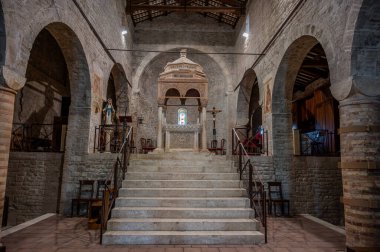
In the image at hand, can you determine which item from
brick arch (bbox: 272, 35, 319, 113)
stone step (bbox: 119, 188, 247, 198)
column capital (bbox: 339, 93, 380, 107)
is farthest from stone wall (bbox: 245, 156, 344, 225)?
column capital (bbox: 339, 93, 380, 107)

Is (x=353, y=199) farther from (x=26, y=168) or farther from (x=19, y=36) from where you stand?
(x=26, y=168)

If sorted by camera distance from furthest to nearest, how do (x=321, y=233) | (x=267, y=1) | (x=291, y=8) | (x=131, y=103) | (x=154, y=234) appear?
(x=131, y=103) < (x=267, y=1) < (x=291, y=8) < (x=321, y=233) < (x=154, y=234)

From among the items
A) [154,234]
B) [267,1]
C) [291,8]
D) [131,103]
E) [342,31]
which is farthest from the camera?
[131,103]

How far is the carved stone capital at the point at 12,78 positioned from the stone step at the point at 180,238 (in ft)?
9.23

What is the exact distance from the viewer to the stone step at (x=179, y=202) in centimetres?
Answer: 570

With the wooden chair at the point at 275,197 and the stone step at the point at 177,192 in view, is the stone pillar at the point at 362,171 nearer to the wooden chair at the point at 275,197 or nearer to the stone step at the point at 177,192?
the stone step at the point at 177,192

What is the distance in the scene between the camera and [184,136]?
1095cm

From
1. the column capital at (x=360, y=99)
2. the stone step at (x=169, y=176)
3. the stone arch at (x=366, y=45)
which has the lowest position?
the stone step at (x=169, y=176)

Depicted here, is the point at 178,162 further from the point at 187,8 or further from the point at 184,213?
the point at 187,8

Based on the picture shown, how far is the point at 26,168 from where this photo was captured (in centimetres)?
798

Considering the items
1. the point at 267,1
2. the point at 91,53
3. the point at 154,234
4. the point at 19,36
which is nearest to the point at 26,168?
the point at 91,53

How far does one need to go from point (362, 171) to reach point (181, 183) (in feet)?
11.6

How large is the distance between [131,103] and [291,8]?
364 inches

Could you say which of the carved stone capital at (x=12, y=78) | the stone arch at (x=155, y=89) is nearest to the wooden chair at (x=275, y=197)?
the carved stone capital at (x=12, y=78)
